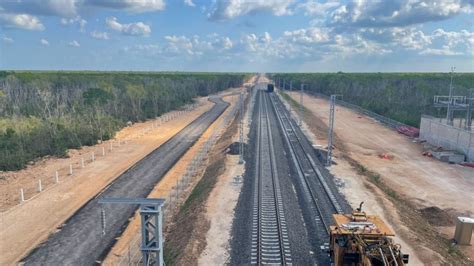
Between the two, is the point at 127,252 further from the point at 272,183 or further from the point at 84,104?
the point at 84,104

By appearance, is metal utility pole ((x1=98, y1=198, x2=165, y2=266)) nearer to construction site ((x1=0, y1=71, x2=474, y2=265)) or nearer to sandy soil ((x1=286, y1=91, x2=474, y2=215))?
construction site ((x1=0, y1=71, x2=474, y2=265))

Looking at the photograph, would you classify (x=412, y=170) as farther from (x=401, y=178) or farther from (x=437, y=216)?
(x=437, y=216)

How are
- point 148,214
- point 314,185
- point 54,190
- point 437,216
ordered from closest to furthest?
point 148,214 < point 437,216 < point 314,185 < point 54,190

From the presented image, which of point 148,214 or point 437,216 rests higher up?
point 148,214

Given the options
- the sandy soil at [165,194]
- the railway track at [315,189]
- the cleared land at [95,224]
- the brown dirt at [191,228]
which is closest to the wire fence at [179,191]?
the sandy soil at [165,194]

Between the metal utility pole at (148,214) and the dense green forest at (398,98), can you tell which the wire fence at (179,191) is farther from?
the dense green forest at (398,98)

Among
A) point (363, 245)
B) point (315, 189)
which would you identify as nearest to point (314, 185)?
point (315, 189)

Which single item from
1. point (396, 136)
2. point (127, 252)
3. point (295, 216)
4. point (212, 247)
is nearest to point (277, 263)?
point (212, 247)
